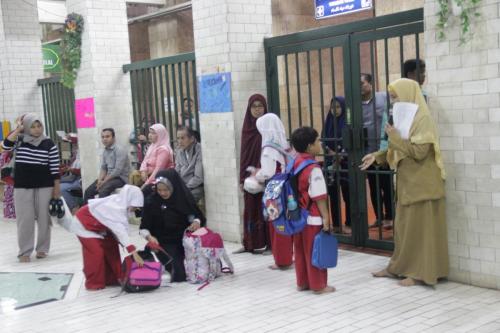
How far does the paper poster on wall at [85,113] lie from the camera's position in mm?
9047

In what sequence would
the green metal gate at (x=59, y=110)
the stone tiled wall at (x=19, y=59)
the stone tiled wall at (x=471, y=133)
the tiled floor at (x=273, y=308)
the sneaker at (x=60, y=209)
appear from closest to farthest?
1. the tiled floor at (x=273, y=308)
2. the stone tiled wall at (x=471, y=133)
3. the sneaker at (x=60, y=209)
4. the green metal gate at (x=59, y=110)
5. the stone tiled wall at (x=19, y=59)

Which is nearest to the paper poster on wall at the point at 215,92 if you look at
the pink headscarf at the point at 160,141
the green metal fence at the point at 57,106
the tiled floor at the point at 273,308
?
the pink headscarf at the point at 160,141

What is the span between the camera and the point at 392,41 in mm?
7633

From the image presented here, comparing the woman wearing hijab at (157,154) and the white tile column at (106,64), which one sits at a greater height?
the white tile column at (106,64)

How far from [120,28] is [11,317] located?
5118 millimetres

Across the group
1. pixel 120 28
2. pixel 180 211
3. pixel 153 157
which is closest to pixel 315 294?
pixel 180 211

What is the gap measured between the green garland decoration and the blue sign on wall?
365 cm

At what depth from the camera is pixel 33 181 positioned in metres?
6.81

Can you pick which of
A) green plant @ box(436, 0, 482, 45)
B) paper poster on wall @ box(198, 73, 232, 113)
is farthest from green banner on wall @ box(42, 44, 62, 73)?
green plant @ box(436, 0, 482, 45)

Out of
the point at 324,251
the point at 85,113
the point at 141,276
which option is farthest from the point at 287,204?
the point at 85,113

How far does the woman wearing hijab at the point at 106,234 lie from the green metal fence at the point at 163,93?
2.35 metres

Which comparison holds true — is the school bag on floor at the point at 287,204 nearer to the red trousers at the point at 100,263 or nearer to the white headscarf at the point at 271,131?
the white headscarf at the point at 271,131

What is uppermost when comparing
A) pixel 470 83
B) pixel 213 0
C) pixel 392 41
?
pixel 213 0

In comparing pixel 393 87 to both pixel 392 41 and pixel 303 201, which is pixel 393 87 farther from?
pixel 392 41
